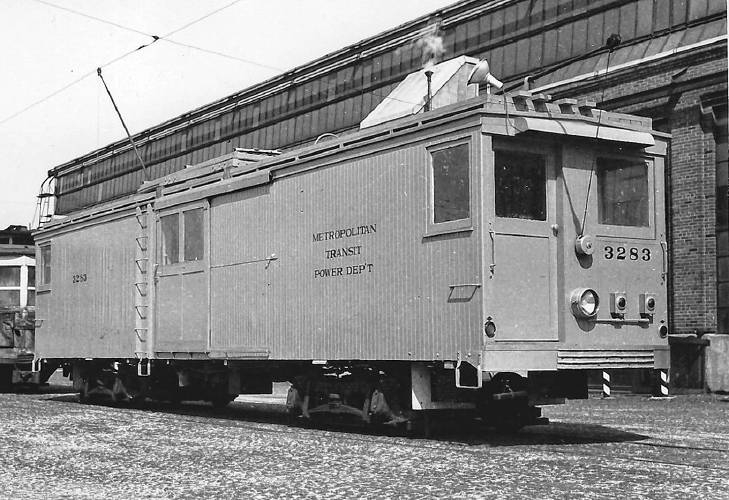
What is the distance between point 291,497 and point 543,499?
1757 mm

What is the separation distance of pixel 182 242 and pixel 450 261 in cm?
590

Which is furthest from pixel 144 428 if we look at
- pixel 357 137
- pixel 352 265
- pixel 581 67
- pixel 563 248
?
pixel 581 67

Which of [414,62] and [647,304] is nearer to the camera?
[647,304]

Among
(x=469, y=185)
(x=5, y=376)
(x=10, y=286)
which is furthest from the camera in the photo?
(x=10, y=286)

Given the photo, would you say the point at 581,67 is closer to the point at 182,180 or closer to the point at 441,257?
the point at 182,180

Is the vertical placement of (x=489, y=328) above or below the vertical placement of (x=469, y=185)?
below

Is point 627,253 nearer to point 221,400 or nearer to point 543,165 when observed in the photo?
point 543,165

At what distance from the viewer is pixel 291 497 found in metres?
7.14

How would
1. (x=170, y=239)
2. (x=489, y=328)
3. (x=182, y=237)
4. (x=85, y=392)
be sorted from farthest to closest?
1. (x=85, y=392)
2. (x=170, y=239)
3. (x=182, y=237)
4. (x=489, y=328)

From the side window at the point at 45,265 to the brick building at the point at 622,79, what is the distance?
11.1 metres

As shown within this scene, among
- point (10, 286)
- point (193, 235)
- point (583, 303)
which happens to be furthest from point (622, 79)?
point (10, 286)

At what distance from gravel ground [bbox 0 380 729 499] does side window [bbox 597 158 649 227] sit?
244 centimetres

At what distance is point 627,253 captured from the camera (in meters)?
11.2

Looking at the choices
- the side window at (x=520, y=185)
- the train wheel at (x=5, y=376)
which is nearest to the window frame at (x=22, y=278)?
the train wheel at (x=5, y=376)
